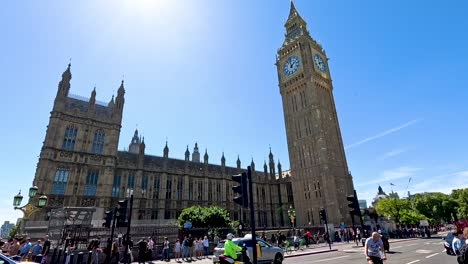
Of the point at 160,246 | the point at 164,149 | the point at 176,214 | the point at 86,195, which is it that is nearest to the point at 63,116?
the point at 86,195

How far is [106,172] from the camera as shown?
134 feet

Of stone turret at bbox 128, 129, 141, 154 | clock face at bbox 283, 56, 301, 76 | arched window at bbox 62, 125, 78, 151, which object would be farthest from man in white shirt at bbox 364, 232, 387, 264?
stone turret at bbox 128, 129, 141, 154

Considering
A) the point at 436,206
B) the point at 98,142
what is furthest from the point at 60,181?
the point at 436,206

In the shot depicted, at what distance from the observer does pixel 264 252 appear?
12.7m

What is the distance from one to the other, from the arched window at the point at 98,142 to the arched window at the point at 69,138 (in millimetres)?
3010

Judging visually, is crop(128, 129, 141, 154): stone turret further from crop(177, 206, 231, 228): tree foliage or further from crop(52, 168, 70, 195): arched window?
crop(177, 206, 231, 228): tree foliage

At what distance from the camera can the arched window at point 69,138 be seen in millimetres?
39778

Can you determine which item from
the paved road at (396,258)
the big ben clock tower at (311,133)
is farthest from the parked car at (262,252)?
the big ben clock tower at (311,133)

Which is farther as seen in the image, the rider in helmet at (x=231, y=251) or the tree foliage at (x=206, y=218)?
the tree foliage at (x=206, y=218)

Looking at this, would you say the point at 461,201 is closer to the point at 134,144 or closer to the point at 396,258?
the point at 396,258

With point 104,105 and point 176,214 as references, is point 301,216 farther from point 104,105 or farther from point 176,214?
point 104,105

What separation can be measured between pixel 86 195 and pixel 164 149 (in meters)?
16.8

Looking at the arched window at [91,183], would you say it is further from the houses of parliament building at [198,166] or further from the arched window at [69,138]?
the arched window at [69,138]

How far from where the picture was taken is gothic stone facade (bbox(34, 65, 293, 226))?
37156 mm
